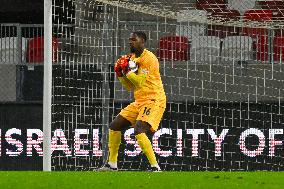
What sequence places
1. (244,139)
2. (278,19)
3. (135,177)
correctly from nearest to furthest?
(135,177) → (244,139) → (278,19)

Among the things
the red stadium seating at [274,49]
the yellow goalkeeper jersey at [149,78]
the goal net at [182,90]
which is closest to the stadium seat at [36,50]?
the goal net at [182,90]

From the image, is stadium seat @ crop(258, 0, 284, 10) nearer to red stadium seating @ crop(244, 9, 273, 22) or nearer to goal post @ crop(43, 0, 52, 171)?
red stadium seating @ crop(244, 9, 273, 22)

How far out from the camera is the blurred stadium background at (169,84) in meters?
16.4

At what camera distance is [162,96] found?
44.7ft

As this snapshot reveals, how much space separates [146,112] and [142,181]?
354 cm

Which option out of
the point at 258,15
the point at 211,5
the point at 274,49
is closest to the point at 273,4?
the point at 258,15

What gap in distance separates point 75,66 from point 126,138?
136 centimetres

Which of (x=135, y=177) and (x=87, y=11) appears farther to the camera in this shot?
(x=87, y=11)

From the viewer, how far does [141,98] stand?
13.5m

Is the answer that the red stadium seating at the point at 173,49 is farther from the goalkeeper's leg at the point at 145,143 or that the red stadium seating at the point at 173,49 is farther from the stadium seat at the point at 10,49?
the goalkeeper's leg at the point at 145,143

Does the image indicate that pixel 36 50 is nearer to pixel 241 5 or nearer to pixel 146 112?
pixel 241 5

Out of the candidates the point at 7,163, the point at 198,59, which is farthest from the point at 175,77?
the point at 7,163

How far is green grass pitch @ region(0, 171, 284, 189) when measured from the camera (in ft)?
30.8

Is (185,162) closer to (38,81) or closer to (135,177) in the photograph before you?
(38,81)
